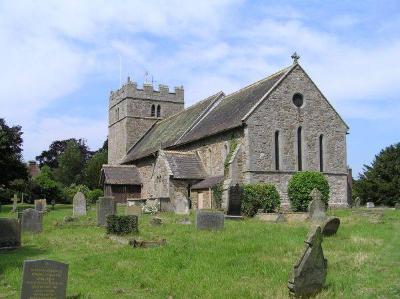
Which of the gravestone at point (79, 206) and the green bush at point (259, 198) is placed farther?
the gravestone at point (79, 206)

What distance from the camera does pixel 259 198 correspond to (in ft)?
88.2

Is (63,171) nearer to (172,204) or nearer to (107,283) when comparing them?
(172,204)

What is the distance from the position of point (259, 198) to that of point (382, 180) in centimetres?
2369

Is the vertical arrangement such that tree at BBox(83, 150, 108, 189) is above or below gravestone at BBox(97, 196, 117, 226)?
above

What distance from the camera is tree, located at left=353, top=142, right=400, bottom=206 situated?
4500 cm

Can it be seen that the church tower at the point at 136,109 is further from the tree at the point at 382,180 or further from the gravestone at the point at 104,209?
the gravestone at the point at 104,209

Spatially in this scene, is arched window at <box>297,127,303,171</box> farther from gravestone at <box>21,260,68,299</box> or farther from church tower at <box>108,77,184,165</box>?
church tower at <box>108,77,184,165</box>

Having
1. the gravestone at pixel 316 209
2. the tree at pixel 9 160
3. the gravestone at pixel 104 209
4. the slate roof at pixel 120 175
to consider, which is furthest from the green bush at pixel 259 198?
the tree at pixel 9 160

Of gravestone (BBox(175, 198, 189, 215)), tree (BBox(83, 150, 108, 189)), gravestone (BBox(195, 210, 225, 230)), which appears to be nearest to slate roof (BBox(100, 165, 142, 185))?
gravestone (BBox(175, 198, 189, 215))

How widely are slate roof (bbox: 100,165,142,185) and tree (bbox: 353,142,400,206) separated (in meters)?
20.3

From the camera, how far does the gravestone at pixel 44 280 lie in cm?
836

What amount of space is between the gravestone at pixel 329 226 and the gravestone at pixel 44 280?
28.1ft

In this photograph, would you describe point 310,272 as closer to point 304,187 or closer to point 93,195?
point 304,187

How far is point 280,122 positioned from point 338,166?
509 centimetres
